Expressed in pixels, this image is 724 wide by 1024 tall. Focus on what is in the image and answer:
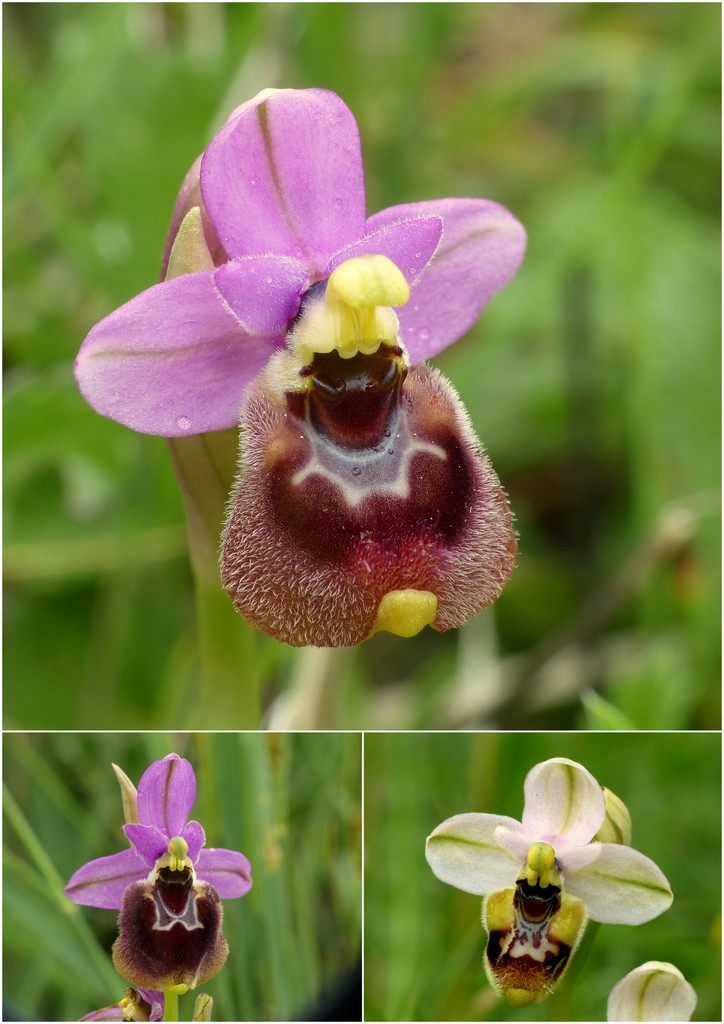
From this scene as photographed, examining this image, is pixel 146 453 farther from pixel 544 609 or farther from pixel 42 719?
pixel 544 609

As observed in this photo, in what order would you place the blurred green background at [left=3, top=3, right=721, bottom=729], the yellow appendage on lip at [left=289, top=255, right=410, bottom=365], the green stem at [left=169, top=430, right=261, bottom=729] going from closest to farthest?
Result: 1. the yellow appendage on lip at [left=289, top=255, right=410, bottom=365]
2. the green stem at [left=169, top=430, right=261, bottom=729]
3. the blurred green background at [left=3, top=3, right=721, bottom=729]

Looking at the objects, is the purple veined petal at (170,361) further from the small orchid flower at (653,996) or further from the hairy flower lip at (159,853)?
the small orchid flower at (653,996)

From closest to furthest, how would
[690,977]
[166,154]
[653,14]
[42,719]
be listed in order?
[690,977] → [42,719] → [166,154] → [653,14]

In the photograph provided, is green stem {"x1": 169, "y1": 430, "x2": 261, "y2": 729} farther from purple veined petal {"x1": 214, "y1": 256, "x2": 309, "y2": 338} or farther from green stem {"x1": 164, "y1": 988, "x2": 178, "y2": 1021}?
green stem {"x1": 164, "y1": 988, "x2": 178, "y2": 1021}

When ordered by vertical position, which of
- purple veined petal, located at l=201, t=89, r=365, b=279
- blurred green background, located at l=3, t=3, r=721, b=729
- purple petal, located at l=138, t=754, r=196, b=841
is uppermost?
purple veined petal, located at l=201, t=89, r=365, b=279

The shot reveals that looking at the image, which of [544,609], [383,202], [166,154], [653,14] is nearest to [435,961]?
[544,609]

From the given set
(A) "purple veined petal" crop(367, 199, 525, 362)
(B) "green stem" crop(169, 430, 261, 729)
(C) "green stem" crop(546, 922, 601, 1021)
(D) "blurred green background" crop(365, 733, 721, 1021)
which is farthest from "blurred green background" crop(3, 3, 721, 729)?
(A) "purple veined petal" crop(367, 199, 525, 362)
